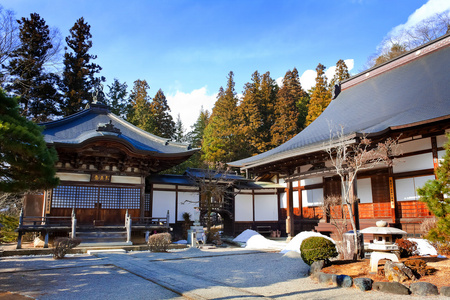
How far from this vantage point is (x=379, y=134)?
36.5ft

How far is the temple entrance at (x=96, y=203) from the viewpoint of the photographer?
15.1 meters

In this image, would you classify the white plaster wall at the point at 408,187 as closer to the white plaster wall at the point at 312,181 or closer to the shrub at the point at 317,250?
the white plaster wall at the point at 312,181

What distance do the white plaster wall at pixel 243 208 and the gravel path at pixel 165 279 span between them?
976 centimetres

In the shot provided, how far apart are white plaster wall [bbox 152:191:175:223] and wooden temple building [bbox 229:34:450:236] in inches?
173

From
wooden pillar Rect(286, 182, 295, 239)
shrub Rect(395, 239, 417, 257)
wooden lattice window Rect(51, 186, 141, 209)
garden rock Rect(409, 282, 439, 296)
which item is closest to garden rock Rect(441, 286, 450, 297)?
garden rock Rect(409, 282, 439, 296)

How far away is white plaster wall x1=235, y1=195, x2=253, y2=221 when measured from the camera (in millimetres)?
20141

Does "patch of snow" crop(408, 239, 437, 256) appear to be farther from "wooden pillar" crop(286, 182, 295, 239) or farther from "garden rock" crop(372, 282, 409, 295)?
"wooden pillar" crop(286, 182, 295, 239)

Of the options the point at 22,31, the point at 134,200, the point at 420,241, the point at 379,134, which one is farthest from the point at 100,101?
the point at 420,241

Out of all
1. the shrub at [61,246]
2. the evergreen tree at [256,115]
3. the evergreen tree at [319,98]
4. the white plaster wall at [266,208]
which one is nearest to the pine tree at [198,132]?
the evergreen tree at [256,115]

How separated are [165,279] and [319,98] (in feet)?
83.6

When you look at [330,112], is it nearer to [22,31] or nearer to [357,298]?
[357,298]

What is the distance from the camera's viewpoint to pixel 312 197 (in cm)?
1719

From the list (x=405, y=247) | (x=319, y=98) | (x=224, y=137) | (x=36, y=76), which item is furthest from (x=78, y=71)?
(x=405, y=247)

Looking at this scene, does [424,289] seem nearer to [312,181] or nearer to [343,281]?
[343,281]
